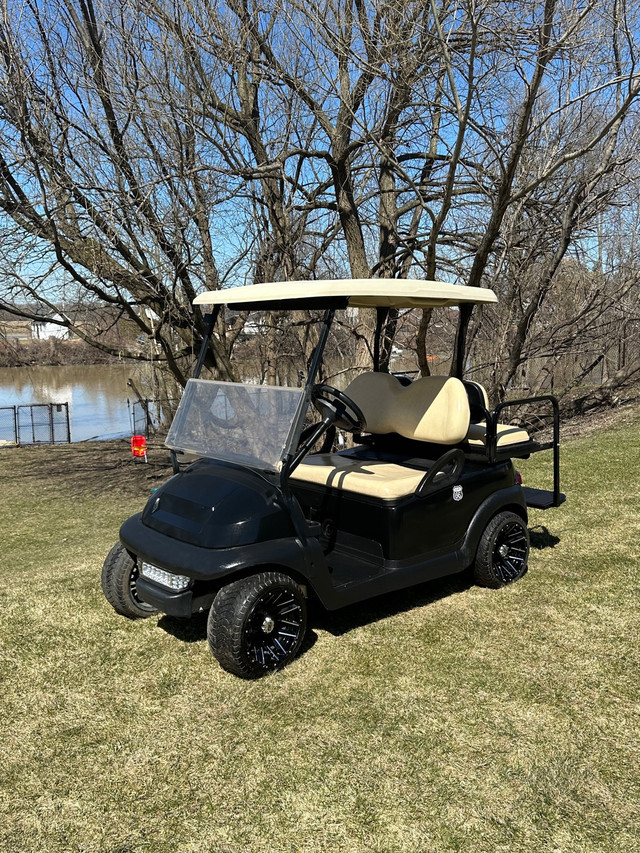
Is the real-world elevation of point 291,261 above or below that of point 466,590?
above

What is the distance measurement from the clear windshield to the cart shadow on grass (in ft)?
3.13

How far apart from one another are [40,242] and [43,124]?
1.35 m

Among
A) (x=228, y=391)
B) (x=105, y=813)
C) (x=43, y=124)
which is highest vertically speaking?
(x=43, y=124)

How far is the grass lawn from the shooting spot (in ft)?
8.08

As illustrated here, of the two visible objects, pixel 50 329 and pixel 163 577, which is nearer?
pixel 163 577

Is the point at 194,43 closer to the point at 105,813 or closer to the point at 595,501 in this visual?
the point at 595,501

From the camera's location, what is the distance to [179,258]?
9.06 metres

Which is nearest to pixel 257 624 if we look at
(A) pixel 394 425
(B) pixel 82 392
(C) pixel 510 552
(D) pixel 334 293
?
(D) pixel 334 293

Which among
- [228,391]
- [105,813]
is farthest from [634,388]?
[105,813]

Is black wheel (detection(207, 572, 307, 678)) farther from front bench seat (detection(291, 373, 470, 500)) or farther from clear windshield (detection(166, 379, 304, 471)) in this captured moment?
front bench seat (detection(291, 373, 470, 500))

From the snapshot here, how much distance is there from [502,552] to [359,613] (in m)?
0.98

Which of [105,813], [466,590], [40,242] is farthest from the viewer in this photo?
[40,242]

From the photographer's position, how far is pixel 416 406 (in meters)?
4.49

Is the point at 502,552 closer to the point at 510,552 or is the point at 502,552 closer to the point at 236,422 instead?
the point at 510,552
